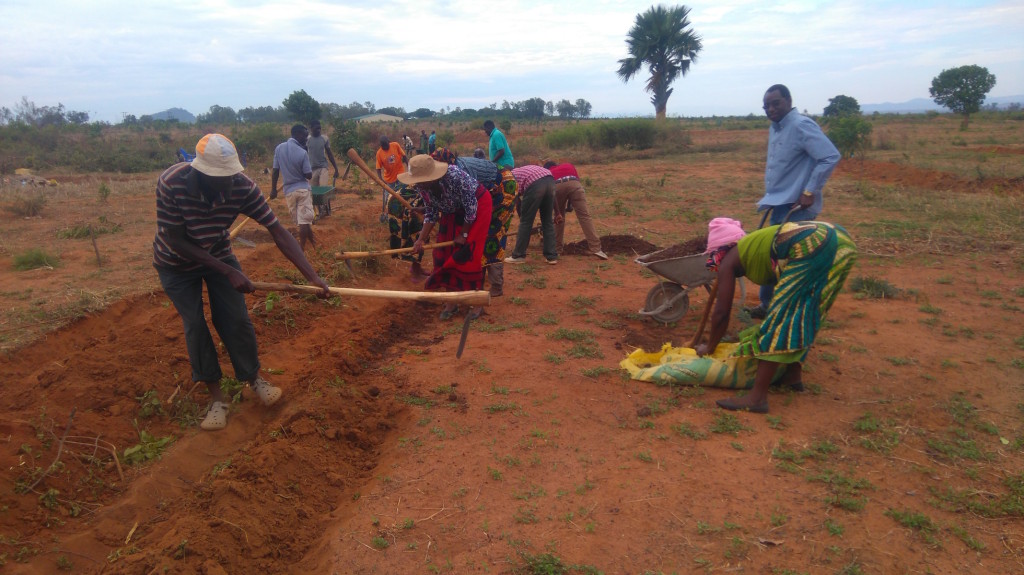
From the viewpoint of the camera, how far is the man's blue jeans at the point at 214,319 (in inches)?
140

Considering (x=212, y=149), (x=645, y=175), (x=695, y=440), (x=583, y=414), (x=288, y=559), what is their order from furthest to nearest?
(x=645, y=175) < (x=583, y=414) < (x=695, y=440) < (x=212, y=149) < (x=288, y=559)

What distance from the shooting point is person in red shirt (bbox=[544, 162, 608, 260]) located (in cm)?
748

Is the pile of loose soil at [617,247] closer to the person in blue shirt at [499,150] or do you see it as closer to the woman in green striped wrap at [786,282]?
the person in blue shirt at [499,150]

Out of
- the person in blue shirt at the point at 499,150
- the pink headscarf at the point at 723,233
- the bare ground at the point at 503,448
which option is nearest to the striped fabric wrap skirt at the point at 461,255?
the bare ground at the point at 503,448

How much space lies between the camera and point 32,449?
10.8ft

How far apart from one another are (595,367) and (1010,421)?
2.58 meters

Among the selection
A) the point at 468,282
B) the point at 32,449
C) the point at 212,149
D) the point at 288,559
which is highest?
the point at 212,149

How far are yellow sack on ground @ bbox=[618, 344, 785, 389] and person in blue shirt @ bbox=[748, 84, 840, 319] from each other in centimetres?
135

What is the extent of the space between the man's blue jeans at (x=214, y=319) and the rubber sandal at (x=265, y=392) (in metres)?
0.07

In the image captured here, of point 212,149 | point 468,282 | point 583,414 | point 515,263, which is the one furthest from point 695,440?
point 515,263

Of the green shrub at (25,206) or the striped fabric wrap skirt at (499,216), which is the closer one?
the striped fabric wrap skirt at (499,216)

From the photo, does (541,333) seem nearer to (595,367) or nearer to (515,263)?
(595,367)

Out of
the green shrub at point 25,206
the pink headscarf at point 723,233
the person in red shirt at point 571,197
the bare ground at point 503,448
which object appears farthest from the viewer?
the green shrub at point 25,206

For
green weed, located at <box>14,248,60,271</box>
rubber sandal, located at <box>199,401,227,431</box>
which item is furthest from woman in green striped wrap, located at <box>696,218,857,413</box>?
green weed, located at <box>14,248,60,271</box>
